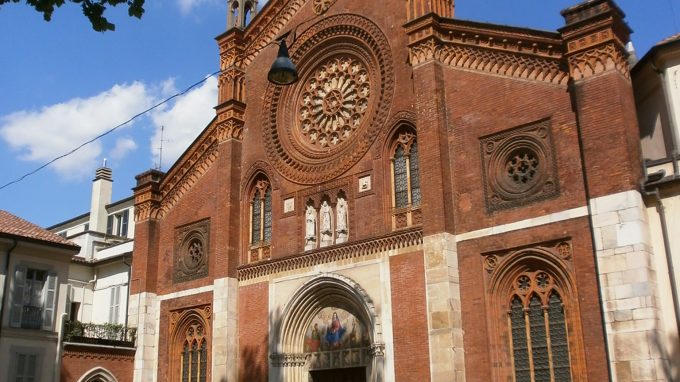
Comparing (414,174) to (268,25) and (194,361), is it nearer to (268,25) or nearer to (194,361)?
(268,25)

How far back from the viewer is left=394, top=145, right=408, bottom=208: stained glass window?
20.1 meters

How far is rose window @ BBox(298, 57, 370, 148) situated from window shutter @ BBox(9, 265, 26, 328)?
9.88 meters

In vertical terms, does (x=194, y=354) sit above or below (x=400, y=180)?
below

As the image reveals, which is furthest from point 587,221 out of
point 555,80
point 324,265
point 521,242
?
point 324,265

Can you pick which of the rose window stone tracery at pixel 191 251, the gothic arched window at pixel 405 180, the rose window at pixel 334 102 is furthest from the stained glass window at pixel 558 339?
the rose window stone tracery at pixel 191 251

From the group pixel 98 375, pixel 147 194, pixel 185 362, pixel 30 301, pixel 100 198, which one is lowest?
pixel 98 375

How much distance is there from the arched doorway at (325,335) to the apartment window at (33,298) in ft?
24.9

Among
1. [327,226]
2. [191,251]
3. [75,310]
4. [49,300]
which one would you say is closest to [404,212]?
[327,226]

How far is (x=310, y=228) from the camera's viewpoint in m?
21.9

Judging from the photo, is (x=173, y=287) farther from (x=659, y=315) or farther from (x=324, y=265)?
(x=659, y=315)

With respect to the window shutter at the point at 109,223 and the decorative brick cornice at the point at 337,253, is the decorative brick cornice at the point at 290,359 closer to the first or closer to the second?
the decorative brick cornice at the point at 337,253

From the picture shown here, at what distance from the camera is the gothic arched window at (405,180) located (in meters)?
19.8

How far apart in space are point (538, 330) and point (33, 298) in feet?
51.2

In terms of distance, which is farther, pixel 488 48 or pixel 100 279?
pixel 100 279
